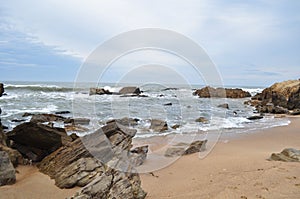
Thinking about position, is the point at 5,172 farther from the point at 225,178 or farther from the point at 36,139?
the point at 225,178

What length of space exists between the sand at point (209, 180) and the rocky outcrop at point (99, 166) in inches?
10.0

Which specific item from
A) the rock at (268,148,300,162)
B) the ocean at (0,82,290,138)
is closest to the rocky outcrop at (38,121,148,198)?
the ocean at (0,82,290,138)

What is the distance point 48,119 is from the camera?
49.1ft

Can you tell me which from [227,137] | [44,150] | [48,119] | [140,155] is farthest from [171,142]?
[48,119]

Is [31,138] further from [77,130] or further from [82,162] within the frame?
[77,130]

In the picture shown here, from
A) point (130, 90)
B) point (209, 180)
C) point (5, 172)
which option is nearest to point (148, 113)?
point (209, 180)

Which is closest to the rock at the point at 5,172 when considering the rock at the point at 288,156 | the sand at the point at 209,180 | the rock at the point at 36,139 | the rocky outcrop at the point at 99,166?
the sand at the point at 209,180

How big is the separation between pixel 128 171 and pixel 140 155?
8.36 feet

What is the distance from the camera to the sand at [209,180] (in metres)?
4.51

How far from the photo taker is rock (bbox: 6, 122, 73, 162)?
633 centimetres

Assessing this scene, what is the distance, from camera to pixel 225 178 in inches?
213

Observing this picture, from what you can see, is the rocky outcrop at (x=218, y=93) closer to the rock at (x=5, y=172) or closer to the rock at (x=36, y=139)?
the rock at (x=36, y=139)

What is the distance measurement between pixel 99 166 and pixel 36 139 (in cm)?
226

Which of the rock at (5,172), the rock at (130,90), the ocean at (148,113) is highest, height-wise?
the rock at (130,90)
